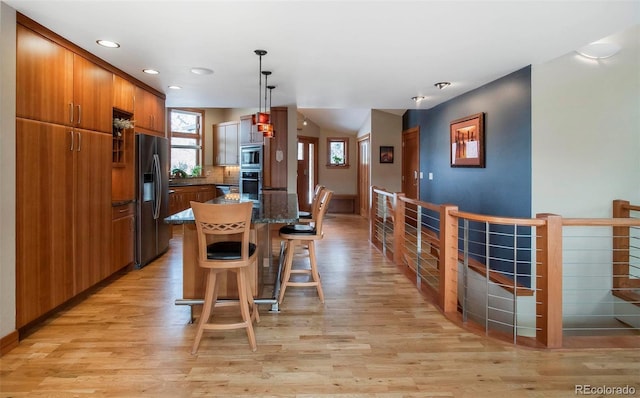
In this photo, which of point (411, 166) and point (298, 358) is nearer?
point (298, 358)

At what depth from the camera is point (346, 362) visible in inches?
92.3

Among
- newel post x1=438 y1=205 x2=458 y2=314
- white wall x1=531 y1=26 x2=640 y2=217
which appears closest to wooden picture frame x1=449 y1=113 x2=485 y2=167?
white wall x1=531 y1=26 x2=640 y2=217

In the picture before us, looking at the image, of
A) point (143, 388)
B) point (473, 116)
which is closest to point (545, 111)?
point (473, 116)

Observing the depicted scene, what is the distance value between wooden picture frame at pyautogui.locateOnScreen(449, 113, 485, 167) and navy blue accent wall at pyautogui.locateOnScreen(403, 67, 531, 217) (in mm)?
81

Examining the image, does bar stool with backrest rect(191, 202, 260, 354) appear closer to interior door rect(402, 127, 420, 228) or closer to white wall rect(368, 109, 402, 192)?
interior door rect(402, 127, 420, 228)

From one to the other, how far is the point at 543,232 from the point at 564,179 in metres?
1.68

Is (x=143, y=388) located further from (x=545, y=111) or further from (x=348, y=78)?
(x=545, y=111)

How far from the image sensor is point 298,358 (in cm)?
239

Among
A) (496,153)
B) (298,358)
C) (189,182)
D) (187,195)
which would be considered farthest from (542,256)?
(189,182)

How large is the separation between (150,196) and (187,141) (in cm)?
383

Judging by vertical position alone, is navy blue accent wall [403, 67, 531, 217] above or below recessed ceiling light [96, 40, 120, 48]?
below

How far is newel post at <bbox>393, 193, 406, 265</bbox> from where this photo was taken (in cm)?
472

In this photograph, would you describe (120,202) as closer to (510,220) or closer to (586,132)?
(510,220)

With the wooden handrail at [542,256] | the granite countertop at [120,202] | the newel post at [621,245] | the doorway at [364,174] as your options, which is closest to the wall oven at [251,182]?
the granite countertop at [120,202]
